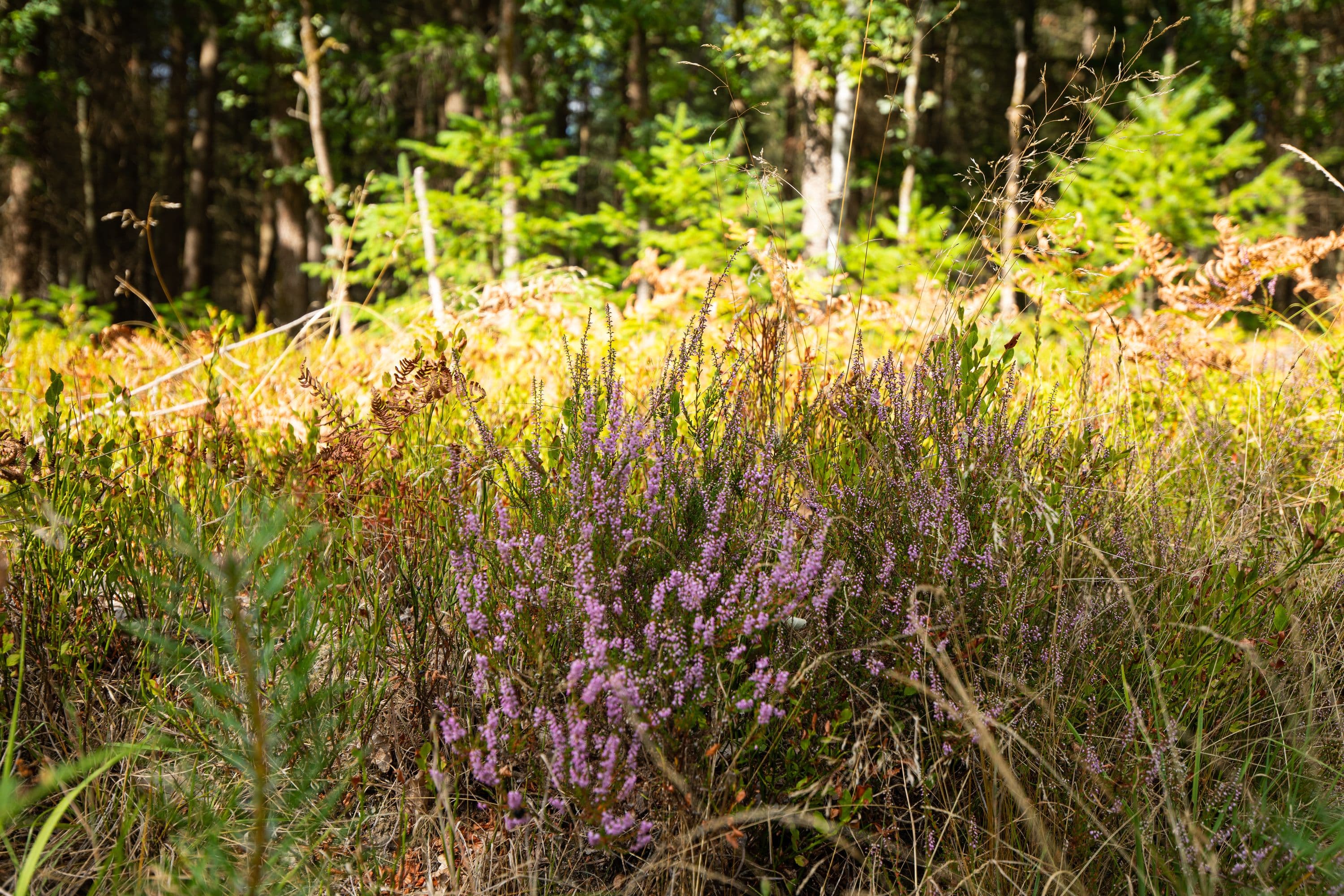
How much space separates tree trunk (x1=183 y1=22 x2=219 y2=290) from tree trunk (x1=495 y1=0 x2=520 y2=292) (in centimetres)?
657

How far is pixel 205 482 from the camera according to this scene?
2.08 m

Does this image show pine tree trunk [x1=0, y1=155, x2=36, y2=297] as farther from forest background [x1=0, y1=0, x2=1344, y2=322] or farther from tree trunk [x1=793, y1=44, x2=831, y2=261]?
tree trunk [x1=793, y1=44, x2=831, y2=261]

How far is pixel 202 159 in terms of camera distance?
14375 millimetres

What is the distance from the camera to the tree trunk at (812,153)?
782cm

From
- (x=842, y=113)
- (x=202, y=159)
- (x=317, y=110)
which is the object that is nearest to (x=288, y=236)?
(x=317, y=110)

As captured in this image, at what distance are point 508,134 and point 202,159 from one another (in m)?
8.75

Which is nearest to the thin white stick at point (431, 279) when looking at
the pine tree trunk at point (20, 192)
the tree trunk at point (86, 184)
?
the pine tree trunk at point (20, 192)

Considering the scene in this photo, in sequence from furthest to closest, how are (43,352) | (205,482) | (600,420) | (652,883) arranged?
1. (43,352)
2. (205,482)
3. (600,420)
4. (652,883)

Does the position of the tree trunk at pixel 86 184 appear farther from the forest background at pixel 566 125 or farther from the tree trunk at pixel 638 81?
the tree trunk at pixel 638 81

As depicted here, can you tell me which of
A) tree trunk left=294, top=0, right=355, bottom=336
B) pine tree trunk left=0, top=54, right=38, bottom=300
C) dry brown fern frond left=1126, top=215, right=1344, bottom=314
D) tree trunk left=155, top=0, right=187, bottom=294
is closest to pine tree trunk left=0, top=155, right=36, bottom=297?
pine tree trunk left=0, top=54, right=38, bottom=300

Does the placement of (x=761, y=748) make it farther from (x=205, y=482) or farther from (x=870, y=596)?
(x=205, y=482)

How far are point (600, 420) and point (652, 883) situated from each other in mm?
939

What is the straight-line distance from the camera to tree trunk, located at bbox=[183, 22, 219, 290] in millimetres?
13562

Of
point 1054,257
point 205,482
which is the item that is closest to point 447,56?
point 1054,257
